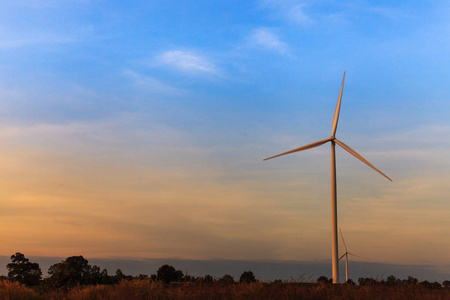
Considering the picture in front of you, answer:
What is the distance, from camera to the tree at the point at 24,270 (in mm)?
114125

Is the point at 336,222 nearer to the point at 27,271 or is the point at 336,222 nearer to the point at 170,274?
the point at 170,274

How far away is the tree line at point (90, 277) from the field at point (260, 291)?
0.64 metres

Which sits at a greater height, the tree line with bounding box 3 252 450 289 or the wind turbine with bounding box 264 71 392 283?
the wind turbine with bounding box 264 71 392 283

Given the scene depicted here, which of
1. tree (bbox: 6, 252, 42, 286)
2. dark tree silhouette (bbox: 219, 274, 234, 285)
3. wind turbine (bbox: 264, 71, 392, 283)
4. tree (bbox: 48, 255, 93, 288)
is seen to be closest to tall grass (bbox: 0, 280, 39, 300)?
dark tree silhouette (bbox: 219, 274, 234, 285)

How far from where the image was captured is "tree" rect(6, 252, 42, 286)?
114125mm

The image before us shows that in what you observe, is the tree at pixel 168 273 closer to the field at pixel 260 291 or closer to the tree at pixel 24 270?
the field at pixel 260 291

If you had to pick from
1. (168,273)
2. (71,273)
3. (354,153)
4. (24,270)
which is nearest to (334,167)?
(354,153)

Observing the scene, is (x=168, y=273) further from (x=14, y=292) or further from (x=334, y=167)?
(x=14, y=292)

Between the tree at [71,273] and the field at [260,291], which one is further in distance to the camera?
the tree at [71,273]

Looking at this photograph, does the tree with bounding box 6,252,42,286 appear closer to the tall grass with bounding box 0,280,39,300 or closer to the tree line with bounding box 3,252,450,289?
the tree line with bounding box 3,252,450,289

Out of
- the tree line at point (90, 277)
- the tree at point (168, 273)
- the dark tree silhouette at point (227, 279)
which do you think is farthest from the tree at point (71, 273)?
the dark tree silhouette at point (227, 279)

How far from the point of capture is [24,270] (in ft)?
382

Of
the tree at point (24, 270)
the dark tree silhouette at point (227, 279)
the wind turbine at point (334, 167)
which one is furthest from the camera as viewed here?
the tree at point (24, 270)

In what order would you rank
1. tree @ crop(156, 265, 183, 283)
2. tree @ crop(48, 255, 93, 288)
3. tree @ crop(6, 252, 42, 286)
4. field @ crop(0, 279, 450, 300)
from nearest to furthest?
field @ crop(0, 279, 450, 300) < tree @ crop(156, 265, 183, 283) < tree @ crop(48, 255, 93, 288) < tree @ crop(6, 252, 42, 286)
